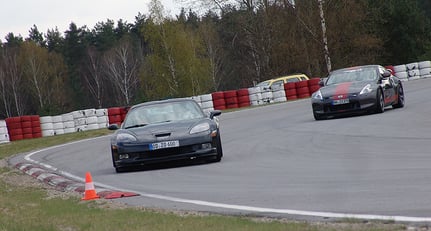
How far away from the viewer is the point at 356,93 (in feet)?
65.7

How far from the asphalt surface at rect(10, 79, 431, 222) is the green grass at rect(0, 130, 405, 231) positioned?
1.30 feet

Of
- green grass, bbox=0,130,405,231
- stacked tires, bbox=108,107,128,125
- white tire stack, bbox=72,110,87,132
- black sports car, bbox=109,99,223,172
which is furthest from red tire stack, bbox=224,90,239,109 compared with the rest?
green grass, bbox=0,130,405,231

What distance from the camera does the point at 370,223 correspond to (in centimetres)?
650

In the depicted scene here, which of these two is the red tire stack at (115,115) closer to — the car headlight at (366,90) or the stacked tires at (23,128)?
the stacked tires at (23,128)

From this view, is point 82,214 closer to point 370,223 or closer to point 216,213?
point 216,213

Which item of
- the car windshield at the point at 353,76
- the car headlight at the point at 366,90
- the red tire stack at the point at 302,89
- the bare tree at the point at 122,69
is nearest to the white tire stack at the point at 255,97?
the red tire stack at the point at 302,89

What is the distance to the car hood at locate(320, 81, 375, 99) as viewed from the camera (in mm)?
20078

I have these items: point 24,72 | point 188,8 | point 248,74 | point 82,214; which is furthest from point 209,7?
point 82,214

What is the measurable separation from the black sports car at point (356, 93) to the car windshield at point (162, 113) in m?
6.53

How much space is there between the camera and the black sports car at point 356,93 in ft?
66.0

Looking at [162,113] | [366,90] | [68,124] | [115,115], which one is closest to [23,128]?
[68,124]

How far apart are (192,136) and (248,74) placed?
2369 inches

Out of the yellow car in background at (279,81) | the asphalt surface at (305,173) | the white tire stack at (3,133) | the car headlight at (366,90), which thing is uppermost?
the yellow car in background at (279,81)

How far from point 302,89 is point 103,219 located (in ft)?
97.0
